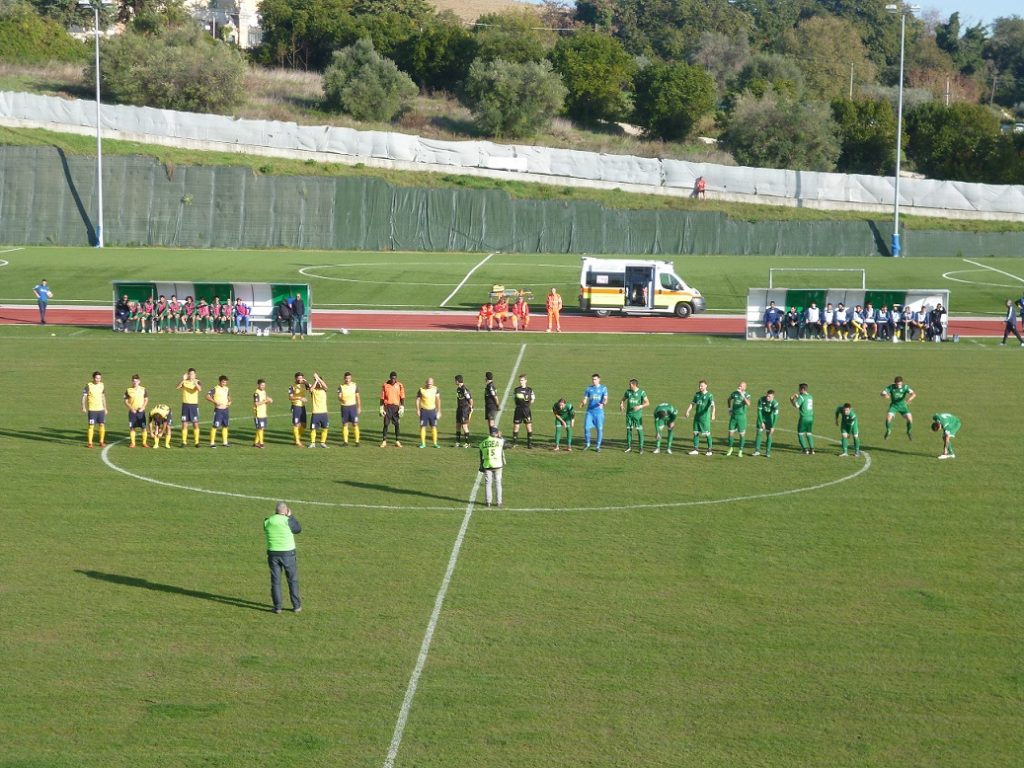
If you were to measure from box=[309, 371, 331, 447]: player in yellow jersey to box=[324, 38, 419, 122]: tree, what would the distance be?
79.4m

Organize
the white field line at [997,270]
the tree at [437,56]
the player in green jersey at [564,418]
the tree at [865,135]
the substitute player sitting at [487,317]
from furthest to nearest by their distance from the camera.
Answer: the tree at [437,56]
the tree at [865,135]
the white field line at [997,270]
the substitute player sitting at [487,317]
the player in green jersey at [564,418]

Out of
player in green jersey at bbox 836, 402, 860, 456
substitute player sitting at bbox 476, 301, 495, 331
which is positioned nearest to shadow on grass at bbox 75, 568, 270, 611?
player in green jersey at bbox 836, 402, 860, 456

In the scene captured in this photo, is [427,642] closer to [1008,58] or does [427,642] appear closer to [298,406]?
[298,406]

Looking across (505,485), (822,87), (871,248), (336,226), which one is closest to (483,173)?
(336,226)

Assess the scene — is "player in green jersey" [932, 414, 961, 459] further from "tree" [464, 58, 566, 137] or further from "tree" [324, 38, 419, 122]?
"tree" [324, 38, 419, 122]

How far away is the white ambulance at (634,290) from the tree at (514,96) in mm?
50719

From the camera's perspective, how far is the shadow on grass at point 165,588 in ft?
59.6

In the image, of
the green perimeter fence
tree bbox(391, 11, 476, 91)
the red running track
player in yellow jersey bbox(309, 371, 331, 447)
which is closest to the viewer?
player in yellow jersey bbox(309, 371, 331, 447)

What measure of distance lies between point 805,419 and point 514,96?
79.2m

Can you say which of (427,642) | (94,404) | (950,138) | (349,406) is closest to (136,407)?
(94,404)

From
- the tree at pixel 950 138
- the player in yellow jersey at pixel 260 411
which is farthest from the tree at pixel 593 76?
the player in yellow jersey at pixel 260 411

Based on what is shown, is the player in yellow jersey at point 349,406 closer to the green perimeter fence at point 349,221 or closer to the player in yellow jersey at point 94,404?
the player in yellow jersey at point 94,404

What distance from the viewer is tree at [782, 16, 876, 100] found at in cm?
13575

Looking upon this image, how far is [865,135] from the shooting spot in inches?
4257
